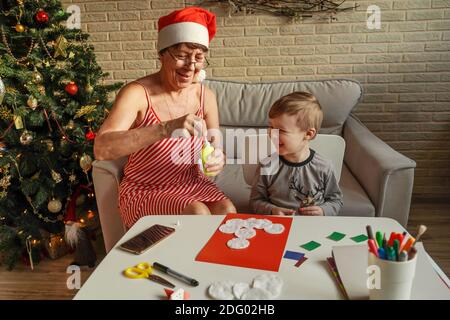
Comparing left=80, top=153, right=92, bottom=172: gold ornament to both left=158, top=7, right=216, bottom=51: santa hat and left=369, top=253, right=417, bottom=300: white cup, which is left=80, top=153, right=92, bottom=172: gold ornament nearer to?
left=158, top=7, right=216, bottom=51: santa hat

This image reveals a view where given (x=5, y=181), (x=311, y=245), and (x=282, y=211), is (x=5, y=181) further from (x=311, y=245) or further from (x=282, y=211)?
(x=311, y=245)

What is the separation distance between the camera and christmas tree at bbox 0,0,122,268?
7.00ft

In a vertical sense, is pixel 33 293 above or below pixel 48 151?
below

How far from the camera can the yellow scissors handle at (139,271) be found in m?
0.91

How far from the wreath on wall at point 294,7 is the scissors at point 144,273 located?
7.77ft

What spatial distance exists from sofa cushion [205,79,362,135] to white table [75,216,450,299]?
4.66ft

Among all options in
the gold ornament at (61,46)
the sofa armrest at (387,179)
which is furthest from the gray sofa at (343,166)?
the gold ornament at (61,46)

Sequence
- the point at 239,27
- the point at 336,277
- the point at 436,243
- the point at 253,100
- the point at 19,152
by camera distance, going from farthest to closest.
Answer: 1. the point at 239,27
2. the point at 253,100
3. the point at 436,243
4. the point at 19,152
5. the point at 336,277

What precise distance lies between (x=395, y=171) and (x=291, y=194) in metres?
0.54

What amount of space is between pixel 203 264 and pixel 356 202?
1.16m

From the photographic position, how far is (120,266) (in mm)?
962

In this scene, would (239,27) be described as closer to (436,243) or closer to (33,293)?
(436,243)

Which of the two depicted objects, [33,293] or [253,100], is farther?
[253,100]

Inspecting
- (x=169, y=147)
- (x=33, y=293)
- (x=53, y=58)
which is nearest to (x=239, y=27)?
(x=53, y=58)
